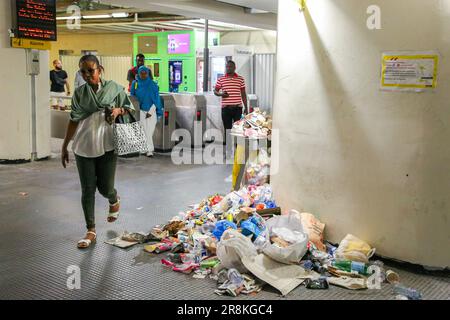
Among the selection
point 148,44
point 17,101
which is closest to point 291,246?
point 17,101

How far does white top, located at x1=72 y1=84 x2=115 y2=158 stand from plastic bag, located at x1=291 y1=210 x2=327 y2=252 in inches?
67.4

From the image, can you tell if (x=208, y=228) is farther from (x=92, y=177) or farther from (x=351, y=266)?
(x=351, y=266)

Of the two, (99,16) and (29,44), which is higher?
(99,16)

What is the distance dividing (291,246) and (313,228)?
54cm

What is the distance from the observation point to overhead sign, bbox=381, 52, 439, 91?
3393 mm

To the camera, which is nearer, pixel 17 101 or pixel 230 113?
pixel 17 101

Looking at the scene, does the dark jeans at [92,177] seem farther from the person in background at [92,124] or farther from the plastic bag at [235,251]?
the plastic bag at [235,251]

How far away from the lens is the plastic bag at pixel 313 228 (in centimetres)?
388

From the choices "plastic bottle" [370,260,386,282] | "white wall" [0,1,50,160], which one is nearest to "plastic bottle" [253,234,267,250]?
"plastic bottle" [370,260,386,282]

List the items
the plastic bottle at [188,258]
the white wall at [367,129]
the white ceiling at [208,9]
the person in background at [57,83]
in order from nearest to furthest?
the white wall at [367,129]
the plastic bottle at [188,258]
the white ceiling at [208,9]
the person in background at [57,83]

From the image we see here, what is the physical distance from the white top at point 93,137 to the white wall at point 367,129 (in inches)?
62.8

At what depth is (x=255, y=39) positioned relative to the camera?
15531mm

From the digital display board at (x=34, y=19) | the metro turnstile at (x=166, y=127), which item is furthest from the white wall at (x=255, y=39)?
the digital display board at (x=34, y=19)

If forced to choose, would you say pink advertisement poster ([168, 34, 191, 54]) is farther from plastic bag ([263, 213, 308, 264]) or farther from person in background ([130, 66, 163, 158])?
plastic bag ([263, 213, 308, 264])
